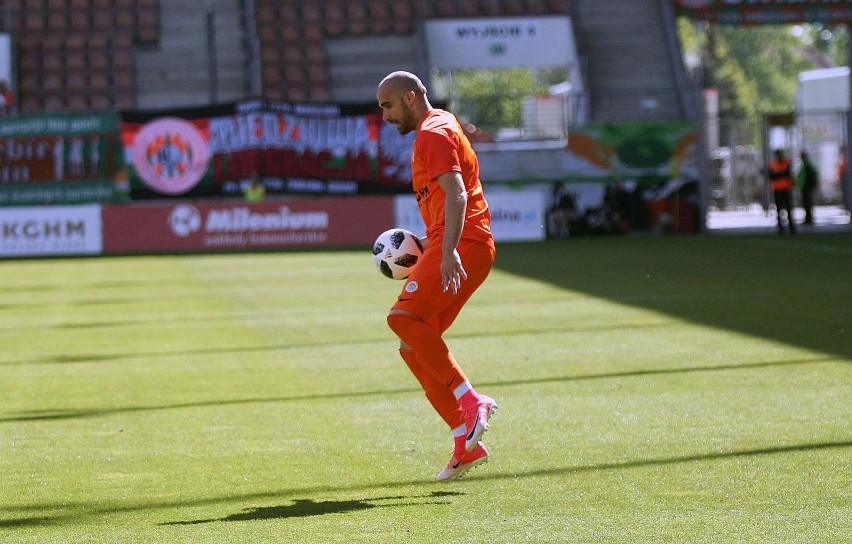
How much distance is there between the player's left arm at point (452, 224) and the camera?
6648 mm

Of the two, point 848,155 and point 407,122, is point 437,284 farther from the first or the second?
point 848,155

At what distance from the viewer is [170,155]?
3147cm

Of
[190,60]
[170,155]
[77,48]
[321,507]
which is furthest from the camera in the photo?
[190,60]

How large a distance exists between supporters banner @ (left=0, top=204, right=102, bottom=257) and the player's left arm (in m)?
24.0

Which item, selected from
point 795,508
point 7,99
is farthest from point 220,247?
point 795,508

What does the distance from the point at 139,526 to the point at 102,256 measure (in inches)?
933

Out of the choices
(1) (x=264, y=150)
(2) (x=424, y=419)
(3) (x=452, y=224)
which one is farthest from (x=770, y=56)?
(3) (x=452, y=224)

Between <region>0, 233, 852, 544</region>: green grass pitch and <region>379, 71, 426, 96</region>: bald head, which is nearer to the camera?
<region>0, 233, 852, 544</region>: green grass pitch

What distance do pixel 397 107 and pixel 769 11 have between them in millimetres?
31947

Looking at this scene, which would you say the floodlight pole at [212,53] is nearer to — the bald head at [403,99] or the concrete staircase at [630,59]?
the concrete staircase at [630,59]

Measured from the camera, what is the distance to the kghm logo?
103 feet

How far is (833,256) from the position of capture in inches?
937

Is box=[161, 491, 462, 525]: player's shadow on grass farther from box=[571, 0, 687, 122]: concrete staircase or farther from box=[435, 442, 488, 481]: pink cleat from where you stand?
box=[571, 0, 687, 122]: concrete staircase

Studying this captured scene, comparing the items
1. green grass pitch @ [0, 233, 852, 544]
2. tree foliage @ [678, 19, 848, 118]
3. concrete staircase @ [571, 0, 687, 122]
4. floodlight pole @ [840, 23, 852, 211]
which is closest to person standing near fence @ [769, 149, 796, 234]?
concrete staircase @ [571, 0, 687, 122]
